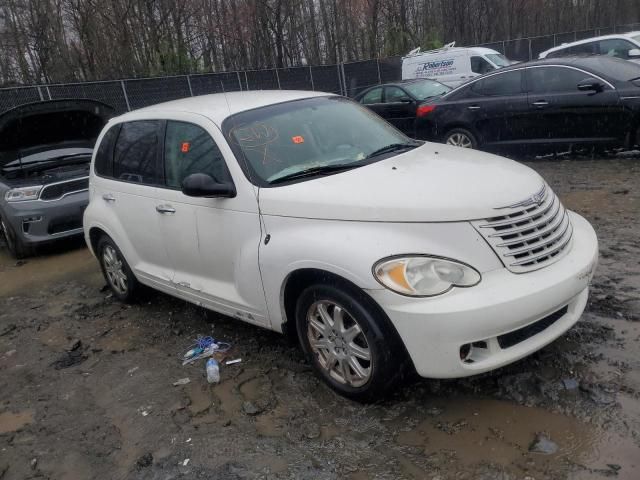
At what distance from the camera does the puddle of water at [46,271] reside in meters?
6.45

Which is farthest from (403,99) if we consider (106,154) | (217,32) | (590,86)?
(217,32)

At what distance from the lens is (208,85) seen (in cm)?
1530

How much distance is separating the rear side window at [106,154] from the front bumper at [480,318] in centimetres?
320

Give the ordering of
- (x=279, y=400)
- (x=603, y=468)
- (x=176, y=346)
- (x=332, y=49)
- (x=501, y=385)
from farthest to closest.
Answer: (x=332, y=49)
(x=176, y=346)
(x=279, y=400)
(x=501, y=385)
(x=603, y=468)

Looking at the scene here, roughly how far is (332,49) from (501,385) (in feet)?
81.4

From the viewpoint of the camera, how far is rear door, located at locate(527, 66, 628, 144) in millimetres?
7723

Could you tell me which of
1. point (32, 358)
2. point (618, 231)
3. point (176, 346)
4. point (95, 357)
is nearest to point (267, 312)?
point (176, 346)

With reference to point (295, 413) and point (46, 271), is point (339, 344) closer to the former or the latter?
point (295, 413)

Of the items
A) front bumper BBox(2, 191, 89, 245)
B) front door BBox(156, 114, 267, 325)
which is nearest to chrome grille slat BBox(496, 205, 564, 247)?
front door BBox(156, 114, 267, 325)

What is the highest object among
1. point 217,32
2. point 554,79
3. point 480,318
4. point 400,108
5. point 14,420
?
point 217,32

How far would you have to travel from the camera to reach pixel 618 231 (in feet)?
17.7

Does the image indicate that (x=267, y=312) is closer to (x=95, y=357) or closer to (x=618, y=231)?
(x=95, y=357)

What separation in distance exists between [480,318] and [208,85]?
14.0 meters

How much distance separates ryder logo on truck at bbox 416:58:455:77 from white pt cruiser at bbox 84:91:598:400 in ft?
42.2
